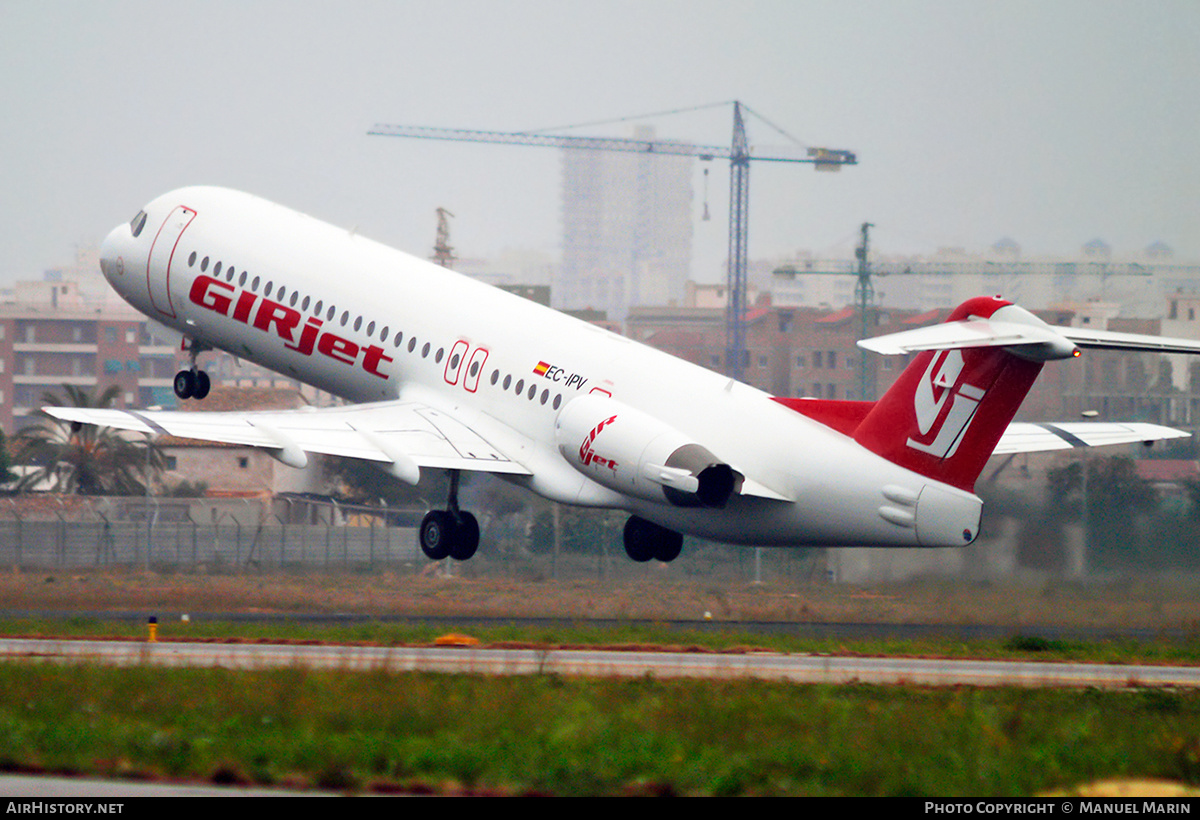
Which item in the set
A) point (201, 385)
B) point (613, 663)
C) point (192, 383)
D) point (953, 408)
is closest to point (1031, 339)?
point (953, 408)

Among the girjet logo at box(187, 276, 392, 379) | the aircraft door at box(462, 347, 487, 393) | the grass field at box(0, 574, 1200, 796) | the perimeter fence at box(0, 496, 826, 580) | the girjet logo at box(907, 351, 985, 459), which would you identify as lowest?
the perimeter fence at box(0, 496, 826, 580)

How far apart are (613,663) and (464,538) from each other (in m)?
8.42

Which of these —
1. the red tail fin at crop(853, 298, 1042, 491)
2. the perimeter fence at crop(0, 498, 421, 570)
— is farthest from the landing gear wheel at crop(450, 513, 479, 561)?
the perimeter fence at crop(0, 498, 421, 570)

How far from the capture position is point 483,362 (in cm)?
3184

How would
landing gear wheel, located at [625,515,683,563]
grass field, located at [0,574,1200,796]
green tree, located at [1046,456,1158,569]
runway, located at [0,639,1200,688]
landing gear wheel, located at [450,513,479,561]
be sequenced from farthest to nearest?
green tree, located at [1046,456,1158,569] → landing gear wheel, located at [625,515,683,563] → landing gear wheel, located at [450,513,479,561] → runway, located at [0,639,1200,688] → grass field, located at [0,574,1200,796]

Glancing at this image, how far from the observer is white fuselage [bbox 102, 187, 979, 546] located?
1040 inches

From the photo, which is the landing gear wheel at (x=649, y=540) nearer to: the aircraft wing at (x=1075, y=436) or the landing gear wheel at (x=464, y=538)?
the landing gear wheel at (x=464, y=538)

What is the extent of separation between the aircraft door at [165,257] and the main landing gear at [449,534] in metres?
9.61

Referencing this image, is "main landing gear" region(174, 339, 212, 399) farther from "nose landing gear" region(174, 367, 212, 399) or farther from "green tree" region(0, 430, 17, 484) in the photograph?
"green tree" region(0, 430, 17, 484)

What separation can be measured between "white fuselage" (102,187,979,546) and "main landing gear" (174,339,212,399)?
866 mm

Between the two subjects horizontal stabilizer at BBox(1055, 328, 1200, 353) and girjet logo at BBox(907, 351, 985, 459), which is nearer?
horizontal stabilizer at BBox(1055, 328, 1200, 353)

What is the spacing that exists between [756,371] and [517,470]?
84751mm

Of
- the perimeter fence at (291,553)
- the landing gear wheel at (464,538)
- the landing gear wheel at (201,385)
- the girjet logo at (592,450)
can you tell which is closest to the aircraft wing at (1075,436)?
the girjet logo at (592,450)

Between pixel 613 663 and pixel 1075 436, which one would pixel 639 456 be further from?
pixel 1075 436
